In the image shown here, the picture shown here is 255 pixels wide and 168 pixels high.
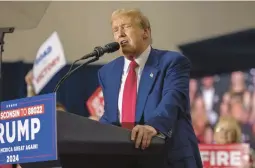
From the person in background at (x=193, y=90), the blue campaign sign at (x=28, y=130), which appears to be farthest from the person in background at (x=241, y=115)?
the blue campaign sign at (x=28, y=130)

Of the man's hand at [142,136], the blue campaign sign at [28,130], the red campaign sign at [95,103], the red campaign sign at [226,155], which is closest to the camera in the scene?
the blue campaign sign at [28,130]

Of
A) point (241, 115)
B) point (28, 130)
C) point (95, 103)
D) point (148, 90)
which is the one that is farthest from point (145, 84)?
point (95, 103)

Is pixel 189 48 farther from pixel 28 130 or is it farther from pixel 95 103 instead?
pixel 28 130

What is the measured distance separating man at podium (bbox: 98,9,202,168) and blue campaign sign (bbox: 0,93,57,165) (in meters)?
0.32

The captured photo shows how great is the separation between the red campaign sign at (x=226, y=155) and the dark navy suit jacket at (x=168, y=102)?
176 cm

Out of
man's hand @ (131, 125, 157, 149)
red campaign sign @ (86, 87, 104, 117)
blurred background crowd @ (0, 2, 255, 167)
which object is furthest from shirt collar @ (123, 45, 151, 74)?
red campaign sign @ (86, 87, 104, 117)

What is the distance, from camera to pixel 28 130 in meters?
1.39

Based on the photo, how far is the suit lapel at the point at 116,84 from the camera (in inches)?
66.9

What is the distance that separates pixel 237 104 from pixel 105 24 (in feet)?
5.09

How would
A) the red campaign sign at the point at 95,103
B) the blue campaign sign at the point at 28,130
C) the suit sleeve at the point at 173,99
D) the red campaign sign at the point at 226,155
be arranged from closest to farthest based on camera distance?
the blue campaign sign at the point at 28,130, the suit sleeve at the point at 173,99, the red campaign sign at the point at 226,155, the red campaign sign at the point at 95,103

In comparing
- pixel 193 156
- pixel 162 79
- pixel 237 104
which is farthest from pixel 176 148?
pixel 237 104

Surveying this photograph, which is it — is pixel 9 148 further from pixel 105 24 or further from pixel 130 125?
pixel 105 24

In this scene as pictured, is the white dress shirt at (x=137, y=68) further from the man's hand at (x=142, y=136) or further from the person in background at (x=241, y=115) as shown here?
the person in background at (x=241, y=115)

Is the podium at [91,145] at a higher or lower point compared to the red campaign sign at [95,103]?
lower
